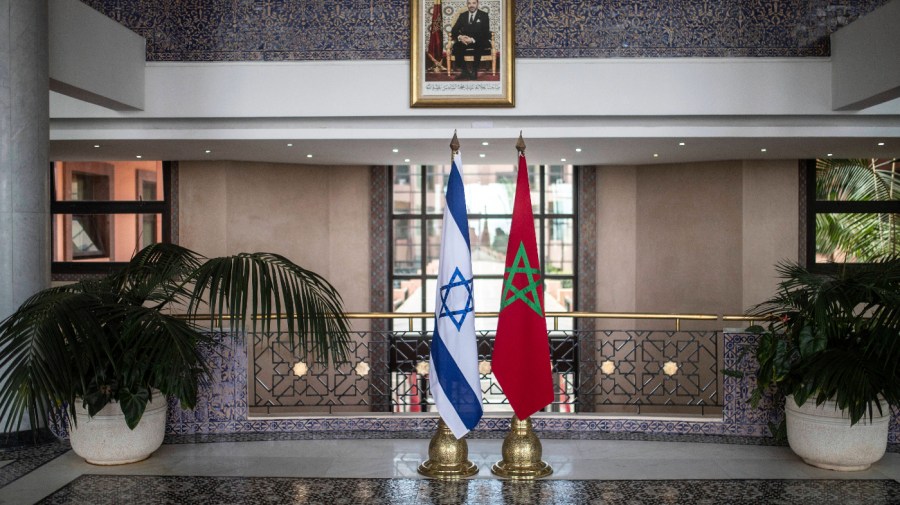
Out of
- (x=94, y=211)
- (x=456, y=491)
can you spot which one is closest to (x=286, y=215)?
(x=94, y=211)

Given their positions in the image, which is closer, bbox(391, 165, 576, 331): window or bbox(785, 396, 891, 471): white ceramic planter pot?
bbox(785, 396, 891, 471): white ceramic planter pot

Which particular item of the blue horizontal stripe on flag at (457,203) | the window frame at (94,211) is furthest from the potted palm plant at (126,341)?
the window frame at (94,211)

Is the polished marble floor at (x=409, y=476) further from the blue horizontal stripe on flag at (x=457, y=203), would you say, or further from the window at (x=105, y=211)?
the window at (x=105, y=211)

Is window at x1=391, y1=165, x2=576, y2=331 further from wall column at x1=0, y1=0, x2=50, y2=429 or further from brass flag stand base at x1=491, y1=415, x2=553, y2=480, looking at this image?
brass flag stand base at x1=491, y1=415, x2=553, y2=480

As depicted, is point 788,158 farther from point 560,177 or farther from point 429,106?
point 429,106

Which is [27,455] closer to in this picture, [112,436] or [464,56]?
[112,436]

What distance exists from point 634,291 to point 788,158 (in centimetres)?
317

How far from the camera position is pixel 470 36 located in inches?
337

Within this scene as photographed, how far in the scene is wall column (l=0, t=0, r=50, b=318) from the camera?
20.4ft

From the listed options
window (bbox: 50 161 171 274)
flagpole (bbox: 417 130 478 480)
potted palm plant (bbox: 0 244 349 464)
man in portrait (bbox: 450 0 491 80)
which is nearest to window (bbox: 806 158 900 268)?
man in portrait (bbox: 450 0 491 80)

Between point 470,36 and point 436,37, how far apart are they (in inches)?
14.5

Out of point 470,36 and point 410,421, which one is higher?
point 470,36

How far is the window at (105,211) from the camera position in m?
12.3

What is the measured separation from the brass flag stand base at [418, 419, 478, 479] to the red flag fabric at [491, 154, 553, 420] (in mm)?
506
